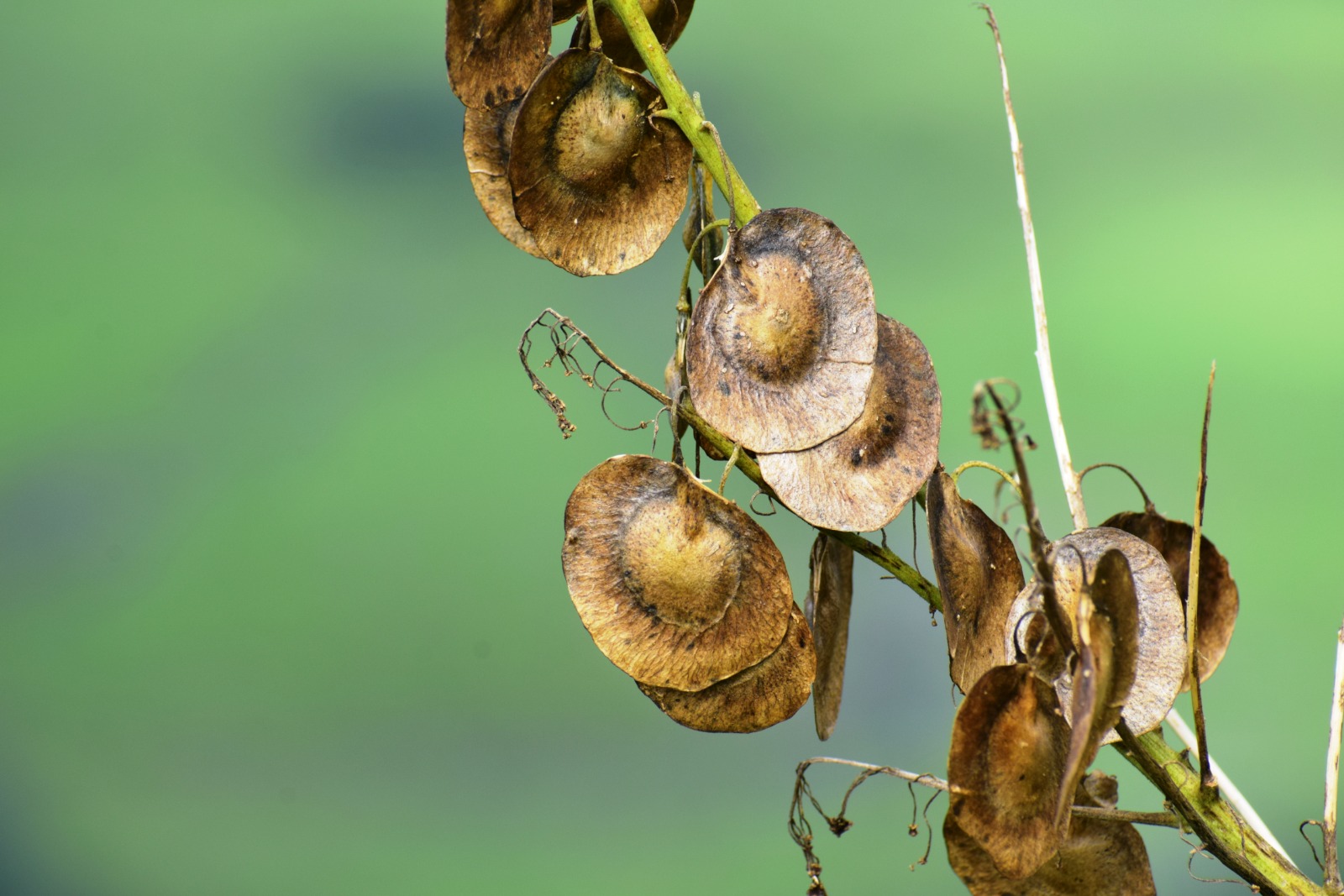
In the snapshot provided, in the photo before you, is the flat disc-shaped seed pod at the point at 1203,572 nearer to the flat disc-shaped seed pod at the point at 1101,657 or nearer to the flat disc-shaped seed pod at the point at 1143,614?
the flat disc-shaped seed pod at the point at 1143,614

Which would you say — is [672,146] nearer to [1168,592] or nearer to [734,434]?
[734,434]

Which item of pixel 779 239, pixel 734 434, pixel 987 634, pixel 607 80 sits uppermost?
pixel 607 80

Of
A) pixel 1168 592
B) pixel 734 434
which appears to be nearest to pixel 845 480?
pixel 734 434

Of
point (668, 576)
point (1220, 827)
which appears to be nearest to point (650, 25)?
point (668, 576)

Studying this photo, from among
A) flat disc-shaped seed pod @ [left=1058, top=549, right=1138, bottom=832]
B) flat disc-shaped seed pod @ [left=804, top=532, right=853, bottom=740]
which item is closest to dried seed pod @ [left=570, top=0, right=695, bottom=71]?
flat disc-shaped seed pod @ [left=804, top=532, right=853, bottom=740]

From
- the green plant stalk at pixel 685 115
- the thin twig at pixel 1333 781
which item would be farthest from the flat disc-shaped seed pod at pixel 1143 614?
the green plant stalk at pixel 685 115

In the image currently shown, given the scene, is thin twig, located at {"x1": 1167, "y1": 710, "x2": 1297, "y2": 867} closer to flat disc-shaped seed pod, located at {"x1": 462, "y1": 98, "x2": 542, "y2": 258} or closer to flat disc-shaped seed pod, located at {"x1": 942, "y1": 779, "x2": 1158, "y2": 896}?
flat disc-shaped seed pod, located at {"x1": 942, "y1": 779, "x2": 1158, "y2": 896}

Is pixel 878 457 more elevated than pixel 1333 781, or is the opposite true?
pixel 878 457

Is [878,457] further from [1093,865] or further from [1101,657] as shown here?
[1093,865]
